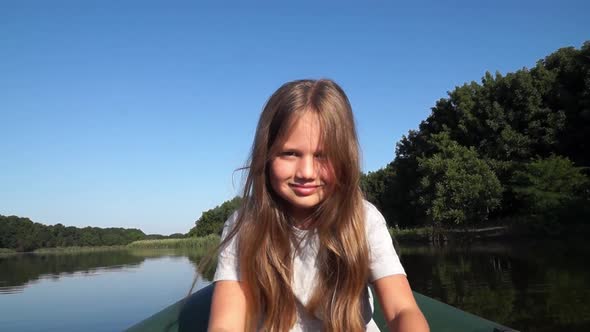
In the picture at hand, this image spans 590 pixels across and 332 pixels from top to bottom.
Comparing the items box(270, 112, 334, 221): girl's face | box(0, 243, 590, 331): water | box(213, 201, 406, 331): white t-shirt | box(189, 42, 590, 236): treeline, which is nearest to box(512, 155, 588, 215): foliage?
box(189, 42, 590, 236): treeline

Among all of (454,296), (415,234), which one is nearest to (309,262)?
(454,296)

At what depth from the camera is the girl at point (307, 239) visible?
1331mm

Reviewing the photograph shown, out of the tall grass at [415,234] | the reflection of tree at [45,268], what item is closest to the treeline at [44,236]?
the reflection of tree at [45,268]

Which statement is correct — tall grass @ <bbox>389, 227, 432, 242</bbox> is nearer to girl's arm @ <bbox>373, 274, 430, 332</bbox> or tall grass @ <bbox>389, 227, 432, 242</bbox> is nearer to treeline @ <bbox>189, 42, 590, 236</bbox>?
treeline @ <bbox>189, 42, 590, 236</bbox>

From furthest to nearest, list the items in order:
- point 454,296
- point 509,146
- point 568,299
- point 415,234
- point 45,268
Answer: point 415,234 < point 509,146 < point 45,268 < point 454,296 < point 568,299

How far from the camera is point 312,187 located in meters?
1.36

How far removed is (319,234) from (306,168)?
0.20 meters

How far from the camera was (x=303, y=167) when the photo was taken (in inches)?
52.1

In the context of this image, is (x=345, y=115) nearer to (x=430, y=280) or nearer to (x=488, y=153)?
(x=430, y=280)

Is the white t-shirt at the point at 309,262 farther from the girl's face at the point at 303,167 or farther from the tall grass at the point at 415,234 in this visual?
the tall grass at the point at 415,234

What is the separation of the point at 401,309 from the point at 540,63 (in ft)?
84.6

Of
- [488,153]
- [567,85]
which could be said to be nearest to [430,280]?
[488,153]

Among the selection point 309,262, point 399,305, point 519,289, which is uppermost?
point 309,262

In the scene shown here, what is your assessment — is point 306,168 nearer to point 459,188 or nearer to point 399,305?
point 399,305
